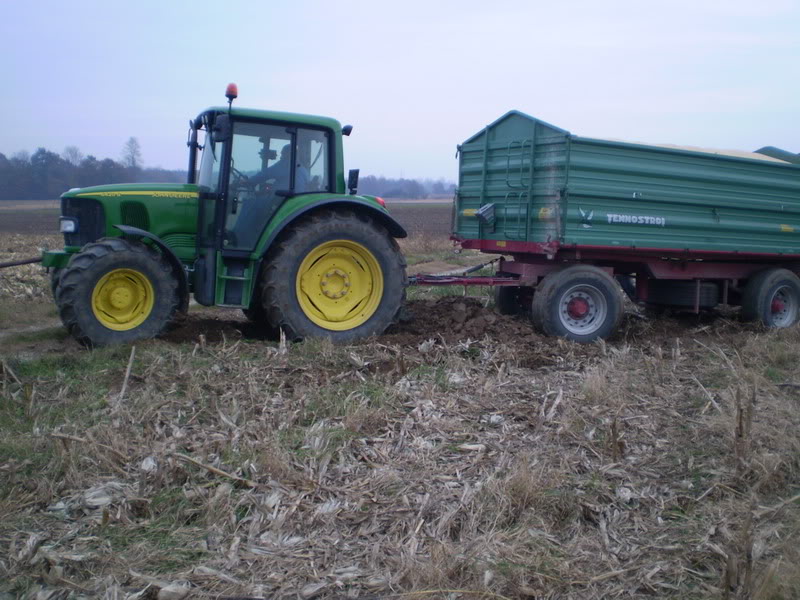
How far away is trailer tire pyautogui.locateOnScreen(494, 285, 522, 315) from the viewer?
9.39 metres

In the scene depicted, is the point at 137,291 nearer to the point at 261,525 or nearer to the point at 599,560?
the point at 261,525

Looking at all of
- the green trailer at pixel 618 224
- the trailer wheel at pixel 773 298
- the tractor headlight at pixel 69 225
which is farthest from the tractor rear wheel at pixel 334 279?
the trailer wheel at pixel 773 298

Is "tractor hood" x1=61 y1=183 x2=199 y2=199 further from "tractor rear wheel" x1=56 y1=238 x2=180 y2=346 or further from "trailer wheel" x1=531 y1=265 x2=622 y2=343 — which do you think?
"trailer wheel" x1=531 y1=265 x2=622 y2=343

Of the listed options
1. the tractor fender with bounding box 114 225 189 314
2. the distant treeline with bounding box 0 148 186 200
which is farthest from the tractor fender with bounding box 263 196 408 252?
the distant treeline with bounding box 0 148 186 200

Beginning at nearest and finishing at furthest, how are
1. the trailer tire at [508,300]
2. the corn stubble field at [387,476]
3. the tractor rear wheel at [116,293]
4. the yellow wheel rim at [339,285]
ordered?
the corn stubble field at [387,476] < the tractor rear wheel at [116,293] < the yellow wheel rim at [339,285] < the trailer tire at [508,300]

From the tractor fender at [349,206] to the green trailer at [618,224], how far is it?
1402 millimetres

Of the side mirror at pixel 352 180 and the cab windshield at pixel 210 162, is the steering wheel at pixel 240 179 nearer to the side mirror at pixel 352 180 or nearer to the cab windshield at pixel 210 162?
the cab windshield at pixel 210 162

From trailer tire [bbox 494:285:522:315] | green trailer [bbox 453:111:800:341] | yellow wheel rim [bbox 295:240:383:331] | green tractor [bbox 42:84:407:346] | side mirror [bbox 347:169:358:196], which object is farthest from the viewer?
trailer tire [bbox 494:285:522:315]

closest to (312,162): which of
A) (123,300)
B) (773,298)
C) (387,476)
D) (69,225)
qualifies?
(123,300)

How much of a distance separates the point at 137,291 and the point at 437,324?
3.13m

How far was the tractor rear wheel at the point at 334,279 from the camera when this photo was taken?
721 centimetres

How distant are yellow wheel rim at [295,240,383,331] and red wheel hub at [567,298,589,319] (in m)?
2.15

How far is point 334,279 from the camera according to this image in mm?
7668

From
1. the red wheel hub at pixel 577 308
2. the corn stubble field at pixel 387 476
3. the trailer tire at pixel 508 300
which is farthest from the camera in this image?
the trailer tire at pixel 508 300
